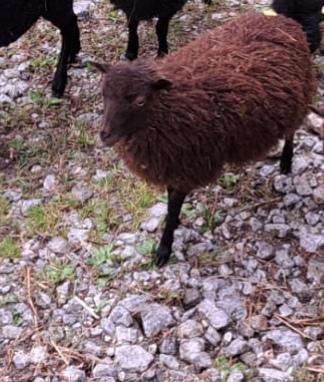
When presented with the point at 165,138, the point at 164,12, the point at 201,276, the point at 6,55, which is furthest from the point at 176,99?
the point at 6,55

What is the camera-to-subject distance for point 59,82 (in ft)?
16.9

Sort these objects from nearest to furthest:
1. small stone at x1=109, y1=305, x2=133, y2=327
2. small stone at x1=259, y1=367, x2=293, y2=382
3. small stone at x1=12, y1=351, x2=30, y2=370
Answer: small stone at x1=259, y1=367, x2=293, y2=382
small stone at x1=12, y1=351, x2=30, y2=370
small stone at x1=109, y1=305, x2=133, y2=327

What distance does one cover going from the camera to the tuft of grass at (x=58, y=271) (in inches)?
151

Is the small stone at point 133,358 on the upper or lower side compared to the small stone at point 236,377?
lower

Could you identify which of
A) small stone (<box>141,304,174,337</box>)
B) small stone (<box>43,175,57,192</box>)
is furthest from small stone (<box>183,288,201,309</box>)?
small stone (<box>43,175,57,192</box>)

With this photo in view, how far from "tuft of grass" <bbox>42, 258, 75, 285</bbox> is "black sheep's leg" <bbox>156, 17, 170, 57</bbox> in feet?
6.52

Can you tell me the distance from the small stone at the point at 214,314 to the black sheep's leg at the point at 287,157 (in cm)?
114

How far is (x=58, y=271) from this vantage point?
153 inches

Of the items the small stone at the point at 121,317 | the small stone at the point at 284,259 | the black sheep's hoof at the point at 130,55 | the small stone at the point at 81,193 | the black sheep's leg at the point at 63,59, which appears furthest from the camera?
the black sheep's hoof at the point at 130,55

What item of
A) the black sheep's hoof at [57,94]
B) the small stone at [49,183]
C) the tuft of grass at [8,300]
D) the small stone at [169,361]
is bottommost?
the tuft of grass at [8,300]

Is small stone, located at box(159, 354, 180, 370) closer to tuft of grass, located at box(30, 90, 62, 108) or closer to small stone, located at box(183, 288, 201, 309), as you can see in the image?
small stone, located at box(183, 288, 201, 309)

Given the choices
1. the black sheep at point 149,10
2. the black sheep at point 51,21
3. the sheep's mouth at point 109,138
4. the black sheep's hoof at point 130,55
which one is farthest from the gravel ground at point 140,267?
the sheep's mouth at point 109,138

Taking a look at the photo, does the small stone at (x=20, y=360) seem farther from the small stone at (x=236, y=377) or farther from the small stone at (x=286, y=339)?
the small stone at (x=286, y=339)

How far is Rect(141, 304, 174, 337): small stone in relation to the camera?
11.4 ft
